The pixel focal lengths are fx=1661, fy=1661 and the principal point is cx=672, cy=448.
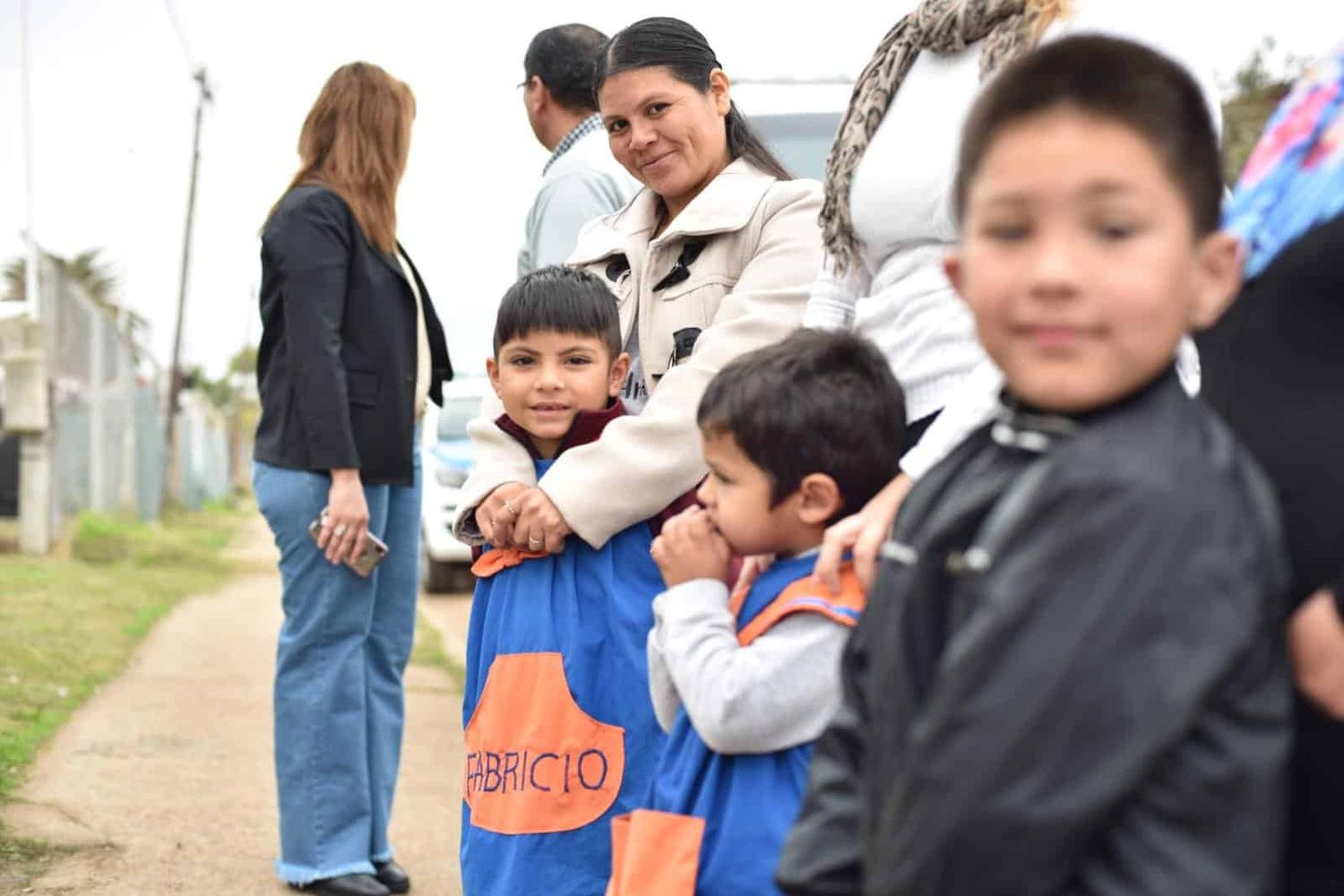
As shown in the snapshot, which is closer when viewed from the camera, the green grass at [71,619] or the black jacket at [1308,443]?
the black jacket at [1308,443]

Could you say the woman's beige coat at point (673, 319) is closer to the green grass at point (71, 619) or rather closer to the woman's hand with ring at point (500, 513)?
the woman's hand with ring at point (500, 513)

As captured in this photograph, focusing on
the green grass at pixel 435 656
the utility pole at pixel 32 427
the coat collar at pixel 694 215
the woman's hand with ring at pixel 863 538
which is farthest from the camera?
the utility pole at pixel 32 427

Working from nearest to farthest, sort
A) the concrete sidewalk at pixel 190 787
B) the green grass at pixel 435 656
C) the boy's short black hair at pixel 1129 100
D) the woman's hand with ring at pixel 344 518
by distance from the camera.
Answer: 1. the boy's short black hair at pixel 1129 100
2. the woman's hand with ring at pixel 344 518
3. the concrete sidewalk at pixel 190 787
4. the green grass at pixel 435 656

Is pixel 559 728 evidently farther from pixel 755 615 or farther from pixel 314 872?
pixel 314 872

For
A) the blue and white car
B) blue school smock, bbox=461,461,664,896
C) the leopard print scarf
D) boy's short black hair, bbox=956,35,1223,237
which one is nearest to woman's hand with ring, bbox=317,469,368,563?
blue school smock, bbox=461,461,664,896

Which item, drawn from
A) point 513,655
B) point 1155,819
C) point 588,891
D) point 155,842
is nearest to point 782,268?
point 513,655

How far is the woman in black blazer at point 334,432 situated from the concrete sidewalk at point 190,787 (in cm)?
31

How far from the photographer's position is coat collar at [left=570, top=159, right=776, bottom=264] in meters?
3.20

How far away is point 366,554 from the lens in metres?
4.39

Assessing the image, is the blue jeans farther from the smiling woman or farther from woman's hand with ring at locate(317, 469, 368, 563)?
the smiling woman

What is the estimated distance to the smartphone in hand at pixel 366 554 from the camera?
14.3ft

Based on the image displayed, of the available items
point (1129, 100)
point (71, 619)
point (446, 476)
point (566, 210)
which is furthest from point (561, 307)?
point (71, 619)

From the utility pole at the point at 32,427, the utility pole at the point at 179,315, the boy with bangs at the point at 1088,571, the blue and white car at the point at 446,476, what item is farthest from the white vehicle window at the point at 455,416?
the utility pole at the point at 179,315

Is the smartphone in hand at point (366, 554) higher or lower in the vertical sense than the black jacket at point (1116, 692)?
lower
